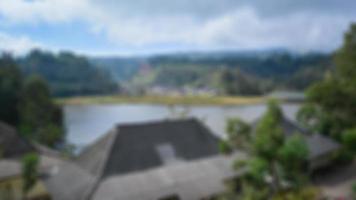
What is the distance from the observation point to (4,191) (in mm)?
7363

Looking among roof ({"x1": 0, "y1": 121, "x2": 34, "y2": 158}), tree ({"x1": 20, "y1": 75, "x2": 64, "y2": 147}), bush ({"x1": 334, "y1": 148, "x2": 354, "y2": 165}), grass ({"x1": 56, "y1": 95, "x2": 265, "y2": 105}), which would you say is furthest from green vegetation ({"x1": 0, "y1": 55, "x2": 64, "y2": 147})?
grass ({"x1": 56, "y1": 95, "x2": 265, "y2": 105})

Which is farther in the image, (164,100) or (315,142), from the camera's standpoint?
(164,100)

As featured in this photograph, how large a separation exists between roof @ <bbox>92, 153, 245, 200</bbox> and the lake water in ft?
16.2

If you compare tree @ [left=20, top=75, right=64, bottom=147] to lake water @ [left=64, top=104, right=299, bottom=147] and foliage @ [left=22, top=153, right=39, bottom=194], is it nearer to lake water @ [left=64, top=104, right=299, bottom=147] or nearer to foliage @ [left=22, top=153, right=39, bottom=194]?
lake water @ [left=64, top=104, right=299, bottom=147]

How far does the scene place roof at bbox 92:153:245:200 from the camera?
7.45m

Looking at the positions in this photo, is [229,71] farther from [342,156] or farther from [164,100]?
[342,156]

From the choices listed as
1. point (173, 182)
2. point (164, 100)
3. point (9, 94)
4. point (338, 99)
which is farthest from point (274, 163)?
point (164, 100)

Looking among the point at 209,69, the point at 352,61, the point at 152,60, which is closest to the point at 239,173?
the point at 352,61

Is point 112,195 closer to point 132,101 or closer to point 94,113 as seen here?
point 94,113

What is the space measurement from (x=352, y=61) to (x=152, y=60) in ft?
239

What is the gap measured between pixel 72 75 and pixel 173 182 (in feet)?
147

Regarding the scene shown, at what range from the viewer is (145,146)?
9211 mm

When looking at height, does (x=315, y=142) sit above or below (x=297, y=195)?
below

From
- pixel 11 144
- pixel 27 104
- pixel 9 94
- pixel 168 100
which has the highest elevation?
pixel 9 94
